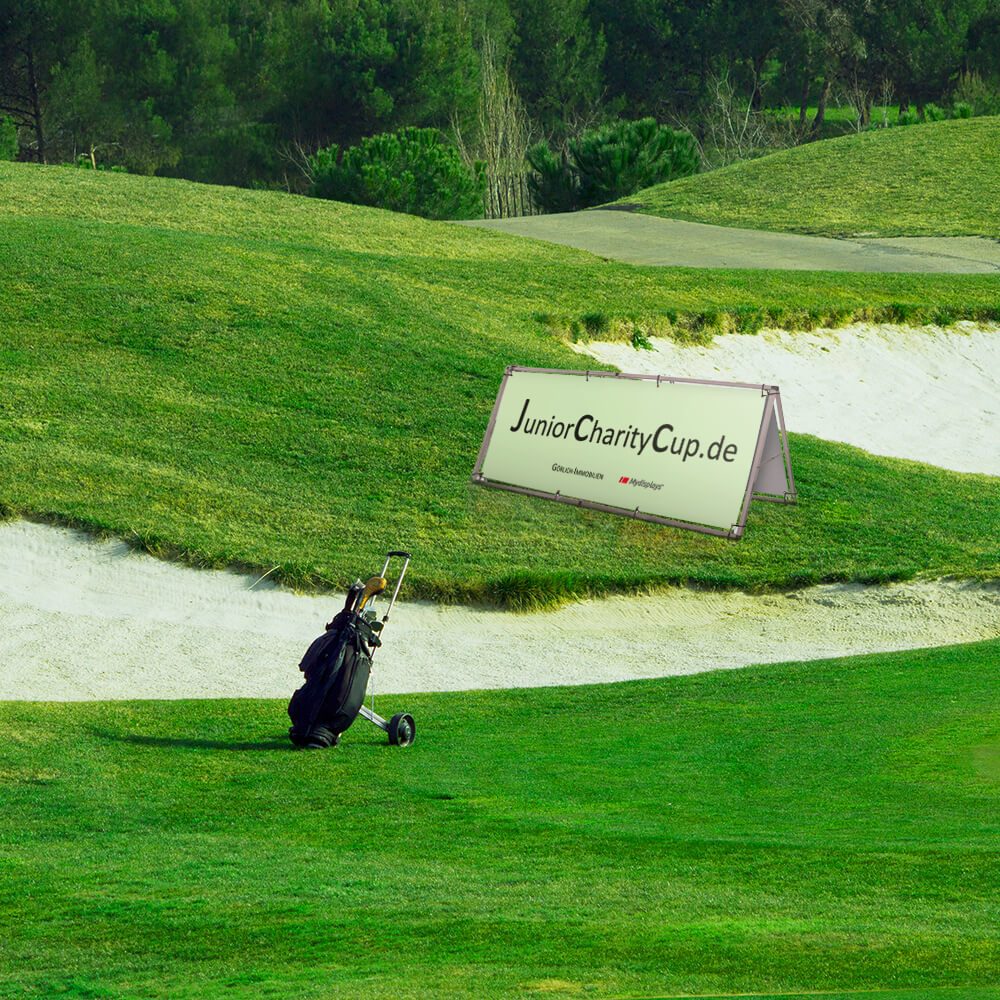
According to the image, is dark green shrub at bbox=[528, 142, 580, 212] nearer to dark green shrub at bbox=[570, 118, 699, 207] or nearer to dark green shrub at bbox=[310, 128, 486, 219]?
dark green shrub at bbox=[570, 118, 699, 207]

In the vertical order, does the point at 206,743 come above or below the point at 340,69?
above

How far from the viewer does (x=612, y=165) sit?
A: 137ft

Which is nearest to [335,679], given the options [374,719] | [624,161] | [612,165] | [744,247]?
[374,719]

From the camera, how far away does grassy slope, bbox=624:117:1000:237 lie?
34.0 metres

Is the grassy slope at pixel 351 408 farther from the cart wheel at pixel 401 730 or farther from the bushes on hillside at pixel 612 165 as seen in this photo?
the bushes on hillside at pixel 612 165

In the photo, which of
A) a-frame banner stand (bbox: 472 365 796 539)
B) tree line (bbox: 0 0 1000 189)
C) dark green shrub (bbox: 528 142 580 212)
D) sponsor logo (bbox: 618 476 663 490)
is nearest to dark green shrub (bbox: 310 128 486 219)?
dark green shrub (bbox: 528 142 580 212)

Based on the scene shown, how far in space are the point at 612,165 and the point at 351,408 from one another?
25.0 meters

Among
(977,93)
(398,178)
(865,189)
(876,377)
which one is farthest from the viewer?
(977,93)

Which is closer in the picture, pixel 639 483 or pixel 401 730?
pixel 401 730

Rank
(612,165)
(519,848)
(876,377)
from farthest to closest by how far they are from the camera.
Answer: (612,165) < (876,377) < (519,848)

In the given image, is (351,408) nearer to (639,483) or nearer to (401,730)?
(639,483)

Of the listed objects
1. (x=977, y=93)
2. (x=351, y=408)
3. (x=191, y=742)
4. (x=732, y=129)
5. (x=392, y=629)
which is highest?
(x=191, y=742)

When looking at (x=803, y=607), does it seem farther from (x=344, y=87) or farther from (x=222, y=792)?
(x=344, y=87)

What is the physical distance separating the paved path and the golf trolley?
19.6 metres
